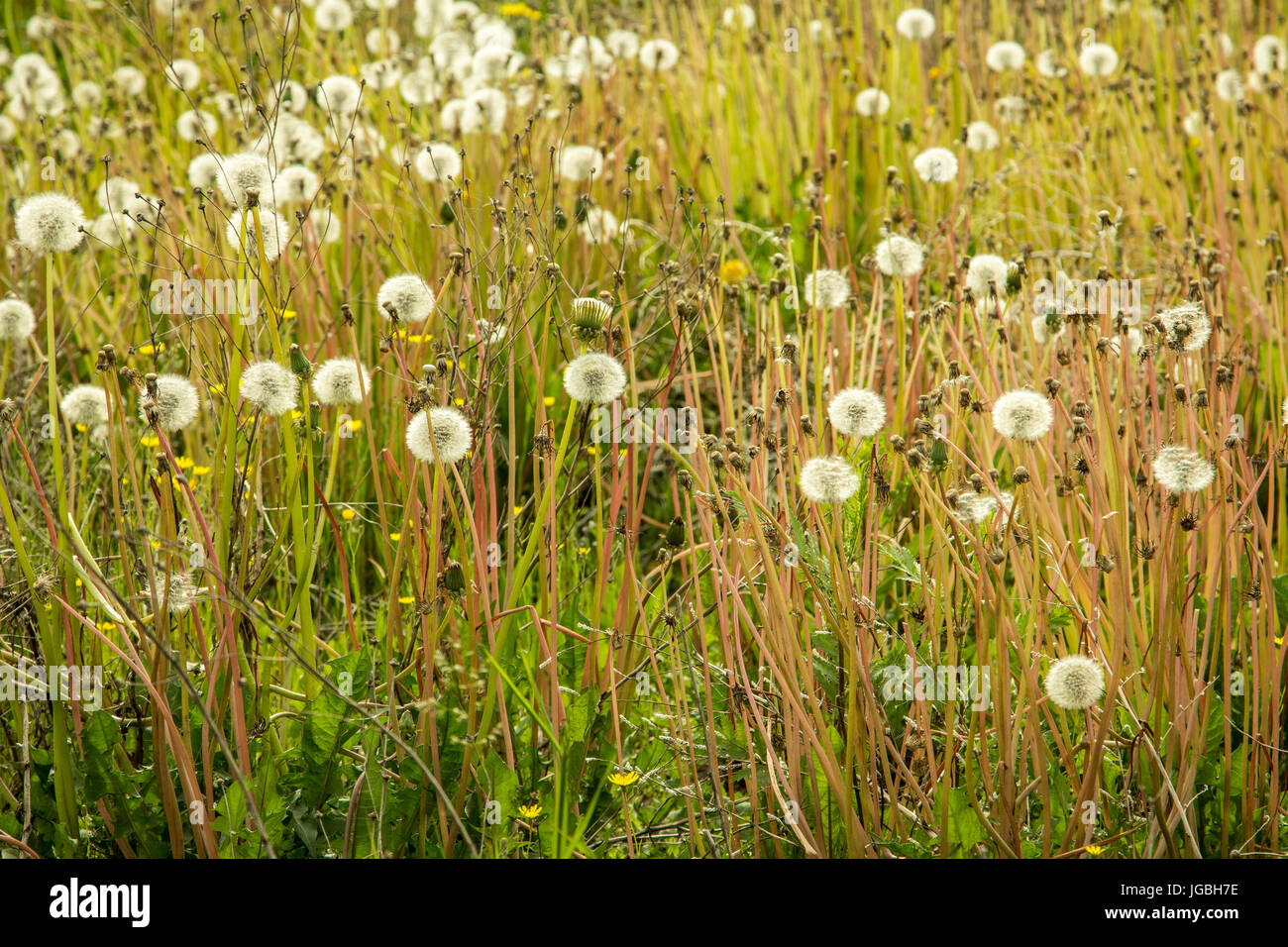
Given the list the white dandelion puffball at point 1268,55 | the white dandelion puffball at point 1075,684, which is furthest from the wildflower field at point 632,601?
the white dandelion puffball at point 1268,55

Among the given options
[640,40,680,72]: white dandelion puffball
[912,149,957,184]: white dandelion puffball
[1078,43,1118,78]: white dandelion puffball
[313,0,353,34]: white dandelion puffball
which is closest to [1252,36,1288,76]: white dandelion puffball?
[1078,43,1118,78]: white dandelion puffball

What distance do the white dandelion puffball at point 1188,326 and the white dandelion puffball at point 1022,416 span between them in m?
0.19

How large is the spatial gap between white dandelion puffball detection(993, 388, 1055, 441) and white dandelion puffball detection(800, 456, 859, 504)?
0.23 m

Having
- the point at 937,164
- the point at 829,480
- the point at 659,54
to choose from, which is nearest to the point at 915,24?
the point at 659,54

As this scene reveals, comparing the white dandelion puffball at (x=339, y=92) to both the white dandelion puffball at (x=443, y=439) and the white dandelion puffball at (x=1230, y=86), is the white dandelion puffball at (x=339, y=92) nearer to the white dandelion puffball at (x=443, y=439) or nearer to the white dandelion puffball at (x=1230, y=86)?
the white dandelion puffball at (x=443, y=439)

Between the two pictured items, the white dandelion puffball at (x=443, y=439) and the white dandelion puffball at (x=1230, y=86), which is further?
the white dandelion puffball at (x=1230, y=86)

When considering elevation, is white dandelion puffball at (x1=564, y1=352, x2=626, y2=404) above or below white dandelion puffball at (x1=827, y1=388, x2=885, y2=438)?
above

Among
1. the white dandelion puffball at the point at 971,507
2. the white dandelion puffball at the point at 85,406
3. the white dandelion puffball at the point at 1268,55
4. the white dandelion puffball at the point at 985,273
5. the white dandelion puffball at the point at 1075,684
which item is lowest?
the white dandelion puffball at the point at 1075,684

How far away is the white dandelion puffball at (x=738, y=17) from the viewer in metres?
4.23

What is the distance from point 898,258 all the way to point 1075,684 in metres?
0.98

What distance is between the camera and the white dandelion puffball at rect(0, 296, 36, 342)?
1874 mm

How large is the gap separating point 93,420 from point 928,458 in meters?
1.38

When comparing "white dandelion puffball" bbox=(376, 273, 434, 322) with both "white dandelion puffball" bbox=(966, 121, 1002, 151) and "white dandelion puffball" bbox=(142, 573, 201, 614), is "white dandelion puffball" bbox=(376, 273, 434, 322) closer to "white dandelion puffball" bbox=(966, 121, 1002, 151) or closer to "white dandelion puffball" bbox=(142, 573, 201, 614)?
"white dandelion puffball" bbox=(142, 573, 201, 614)
